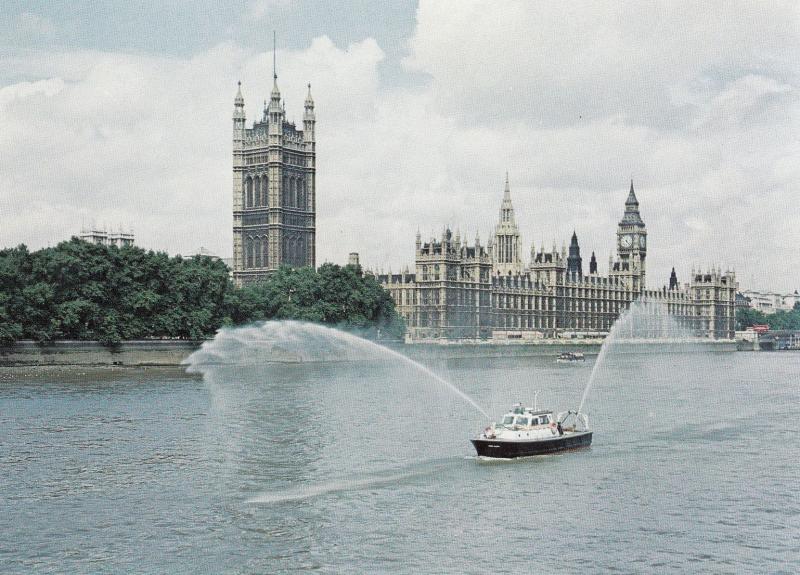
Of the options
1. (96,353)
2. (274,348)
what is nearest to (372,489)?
(96,353)

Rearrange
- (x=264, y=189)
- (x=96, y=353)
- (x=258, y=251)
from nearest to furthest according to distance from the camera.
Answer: (x=96, y=353) < (x=258, y=251) < (x=264, y=189)

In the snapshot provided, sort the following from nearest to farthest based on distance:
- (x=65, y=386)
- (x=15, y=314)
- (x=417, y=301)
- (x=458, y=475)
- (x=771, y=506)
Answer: (x=771, y=506) → (x=458, y=475) → (x=65, y=386) → (x=15, y=314) → (x=417, y=301)

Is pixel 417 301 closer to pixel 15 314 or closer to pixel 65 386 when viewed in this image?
pixel 15 314

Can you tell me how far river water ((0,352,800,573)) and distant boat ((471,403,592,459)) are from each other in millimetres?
698

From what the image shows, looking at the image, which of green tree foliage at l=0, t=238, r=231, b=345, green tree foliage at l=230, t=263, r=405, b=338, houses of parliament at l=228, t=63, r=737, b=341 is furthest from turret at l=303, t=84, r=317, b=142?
green tree foliage at l=0, t=238, r=231, b=345

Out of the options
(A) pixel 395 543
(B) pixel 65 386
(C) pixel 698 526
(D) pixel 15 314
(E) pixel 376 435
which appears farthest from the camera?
(D) pixel 15 314

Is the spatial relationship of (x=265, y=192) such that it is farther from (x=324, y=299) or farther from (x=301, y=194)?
(x=324, y=299)

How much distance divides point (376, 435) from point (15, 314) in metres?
51.6

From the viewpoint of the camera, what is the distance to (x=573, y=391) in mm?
85062

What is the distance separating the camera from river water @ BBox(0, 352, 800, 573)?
32.7m

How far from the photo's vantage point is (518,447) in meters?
47.2

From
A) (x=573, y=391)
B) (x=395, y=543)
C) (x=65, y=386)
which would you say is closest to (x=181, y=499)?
(x=395, y=543)

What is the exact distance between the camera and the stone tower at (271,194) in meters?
179

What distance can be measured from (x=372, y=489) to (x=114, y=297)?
226ft
